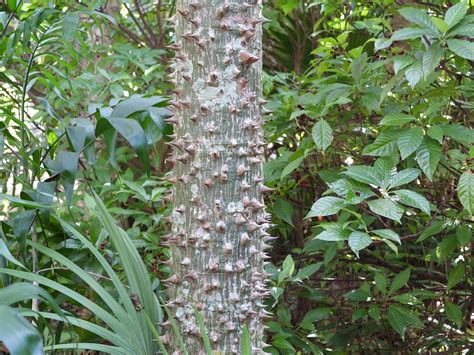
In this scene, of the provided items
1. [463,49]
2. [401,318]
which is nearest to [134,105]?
[463,49]

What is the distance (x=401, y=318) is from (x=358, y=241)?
2.39 ft

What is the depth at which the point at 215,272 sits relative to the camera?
1948 millimetres

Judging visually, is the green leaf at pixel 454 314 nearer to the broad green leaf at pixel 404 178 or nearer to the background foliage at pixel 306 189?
the background foliage at pixel 306 189

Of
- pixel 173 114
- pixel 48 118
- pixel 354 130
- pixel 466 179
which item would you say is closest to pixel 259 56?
pixel 173 114

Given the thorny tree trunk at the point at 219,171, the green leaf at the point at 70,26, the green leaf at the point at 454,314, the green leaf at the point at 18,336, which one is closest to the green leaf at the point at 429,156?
the thorny tree trunk at the point at 219,171

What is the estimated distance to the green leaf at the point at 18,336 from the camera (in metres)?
1.22

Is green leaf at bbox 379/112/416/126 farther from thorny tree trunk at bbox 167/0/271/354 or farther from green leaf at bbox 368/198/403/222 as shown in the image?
thorny tree trunk at bbox 167/0/271/354

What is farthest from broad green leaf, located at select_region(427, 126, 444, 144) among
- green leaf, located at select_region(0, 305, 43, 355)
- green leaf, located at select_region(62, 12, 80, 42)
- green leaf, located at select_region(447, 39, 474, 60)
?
green leaf, located at select_region(0, 305, 43, 355)

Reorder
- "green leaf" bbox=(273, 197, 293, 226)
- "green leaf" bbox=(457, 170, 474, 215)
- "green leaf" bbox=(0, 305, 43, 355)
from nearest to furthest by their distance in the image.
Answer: "green leaf" bbox=(0, 305, 43, 355), "green leaf" bbox=(457, 170, 474, 215), "green leaf" bbox=(273, 197, 293, 226)

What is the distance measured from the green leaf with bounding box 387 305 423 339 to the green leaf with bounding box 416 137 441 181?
687mm

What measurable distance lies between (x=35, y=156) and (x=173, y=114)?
454 mm

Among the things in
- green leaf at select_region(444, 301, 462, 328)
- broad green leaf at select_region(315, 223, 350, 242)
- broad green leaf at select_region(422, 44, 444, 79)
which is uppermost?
broad green leaf at select_region(422, 44, 444, 79)

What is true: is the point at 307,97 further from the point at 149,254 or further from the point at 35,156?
the point at 35,156

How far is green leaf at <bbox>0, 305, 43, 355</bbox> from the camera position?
1.22m
